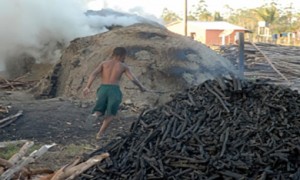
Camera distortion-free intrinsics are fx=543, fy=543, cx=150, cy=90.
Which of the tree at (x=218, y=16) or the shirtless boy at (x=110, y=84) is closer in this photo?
the shirtless boy at (x=110, y=84)

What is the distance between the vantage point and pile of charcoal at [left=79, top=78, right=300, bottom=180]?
5262mm

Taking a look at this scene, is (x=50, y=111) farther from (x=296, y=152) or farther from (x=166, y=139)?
(x=296, y=152)

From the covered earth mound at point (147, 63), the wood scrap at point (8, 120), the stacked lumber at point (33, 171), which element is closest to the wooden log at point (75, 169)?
the stacked lumber at point (33, 171)

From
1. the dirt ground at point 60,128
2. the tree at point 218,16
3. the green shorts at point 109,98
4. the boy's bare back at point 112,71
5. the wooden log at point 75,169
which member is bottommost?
the dirt ground at point 60,128

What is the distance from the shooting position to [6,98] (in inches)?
519

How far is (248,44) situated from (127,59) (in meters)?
7.24

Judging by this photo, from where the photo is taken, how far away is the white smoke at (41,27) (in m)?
17.3

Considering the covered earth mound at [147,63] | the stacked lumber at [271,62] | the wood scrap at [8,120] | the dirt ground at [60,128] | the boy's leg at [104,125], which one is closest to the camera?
the dirt ground at [60,128]

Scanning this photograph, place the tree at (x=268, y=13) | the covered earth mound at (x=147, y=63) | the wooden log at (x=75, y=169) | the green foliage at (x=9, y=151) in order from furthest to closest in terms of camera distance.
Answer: the tree at (x=268, y=13) < the covered earth mound at (x=147, y=63) < the green foliage at (x=9, y=151) < the wooden log at (x=75, y=169)

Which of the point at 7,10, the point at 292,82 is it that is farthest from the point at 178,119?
the point at 7,10

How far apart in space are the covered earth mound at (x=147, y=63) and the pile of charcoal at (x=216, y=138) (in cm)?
490

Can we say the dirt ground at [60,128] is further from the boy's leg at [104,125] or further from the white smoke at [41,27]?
the white smoke at [41,27]

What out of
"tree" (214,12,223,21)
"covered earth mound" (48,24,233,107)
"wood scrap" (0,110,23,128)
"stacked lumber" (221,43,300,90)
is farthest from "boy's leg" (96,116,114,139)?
"tree" (214,12,223,21)

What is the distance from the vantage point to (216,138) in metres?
5.64
